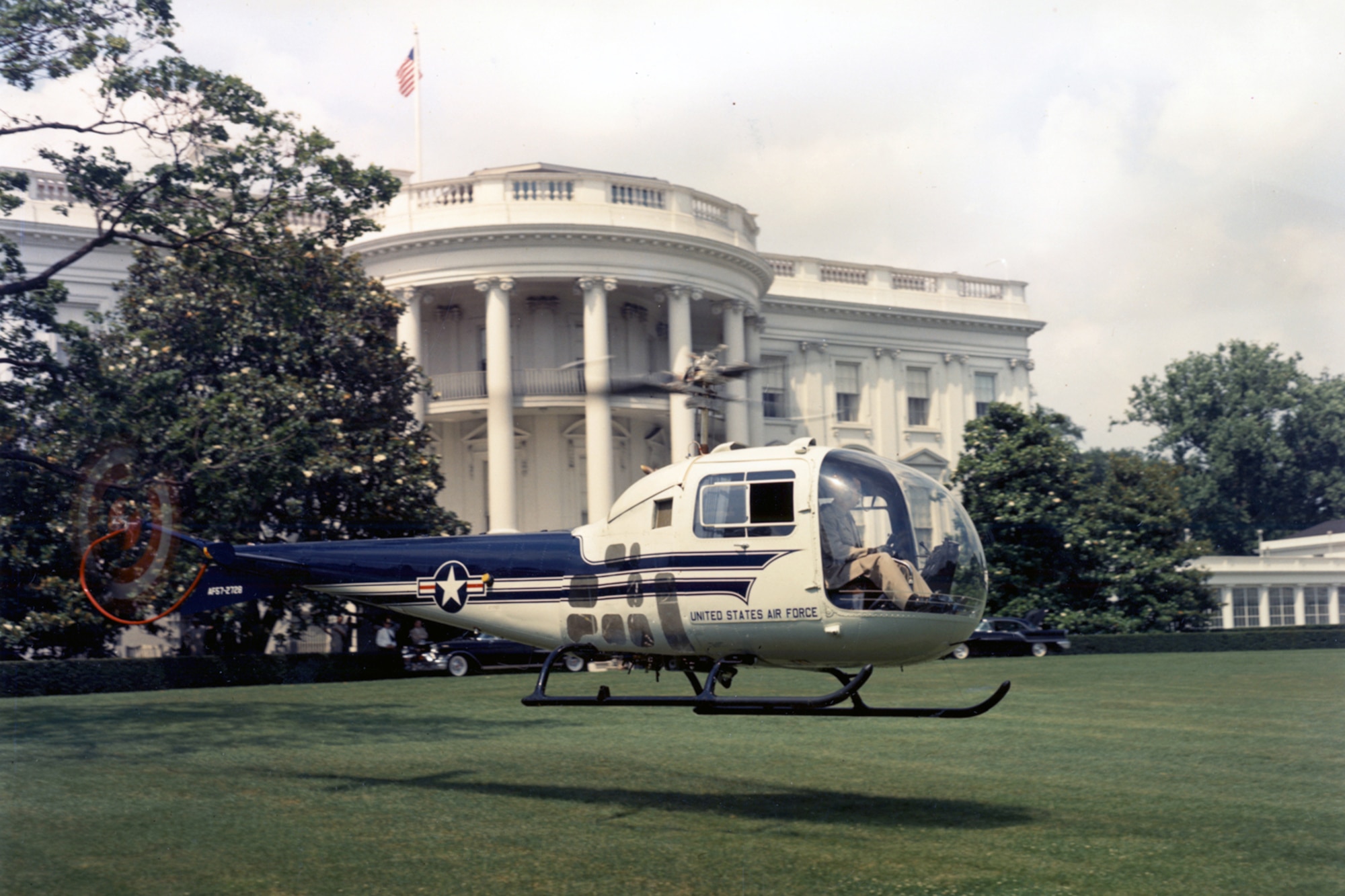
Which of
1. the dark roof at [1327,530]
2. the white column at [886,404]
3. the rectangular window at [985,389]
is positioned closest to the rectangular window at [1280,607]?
the dark roof at [1327,530]

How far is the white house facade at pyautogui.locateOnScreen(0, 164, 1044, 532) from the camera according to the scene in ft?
133

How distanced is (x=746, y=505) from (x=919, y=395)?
45.8 meters

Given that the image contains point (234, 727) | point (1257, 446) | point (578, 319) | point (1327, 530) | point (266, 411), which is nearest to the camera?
point (234, 727)

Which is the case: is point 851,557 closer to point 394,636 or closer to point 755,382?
point 394,636

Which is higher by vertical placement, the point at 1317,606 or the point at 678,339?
the point at 678,339

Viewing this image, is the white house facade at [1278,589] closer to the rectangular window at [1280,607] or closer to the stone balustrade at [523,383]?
the rectangular window at [1280,607]

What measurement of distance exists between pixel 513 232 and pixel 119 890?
33.6 metres

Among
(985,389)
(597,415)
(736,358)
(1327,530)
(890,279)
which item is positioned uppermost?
(890,279)

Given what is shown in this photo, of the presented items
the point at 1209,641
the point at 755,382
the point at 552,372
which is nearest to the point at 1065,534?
the point at 1209,641

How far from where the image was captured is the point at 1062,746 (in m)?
15.7

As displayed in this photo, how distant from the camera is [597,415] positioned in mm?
40781

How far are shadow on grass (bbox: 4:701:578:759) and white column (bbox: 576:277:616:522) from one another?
1940 centimetres

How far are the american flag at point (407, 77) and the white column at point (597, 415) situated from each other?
8.39 m

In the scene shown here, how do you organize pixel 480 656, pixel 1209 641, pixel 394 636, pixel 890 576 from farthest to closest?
pixel 1209 641, pixel 394 636, pixel 480 656, pixel 890 576
